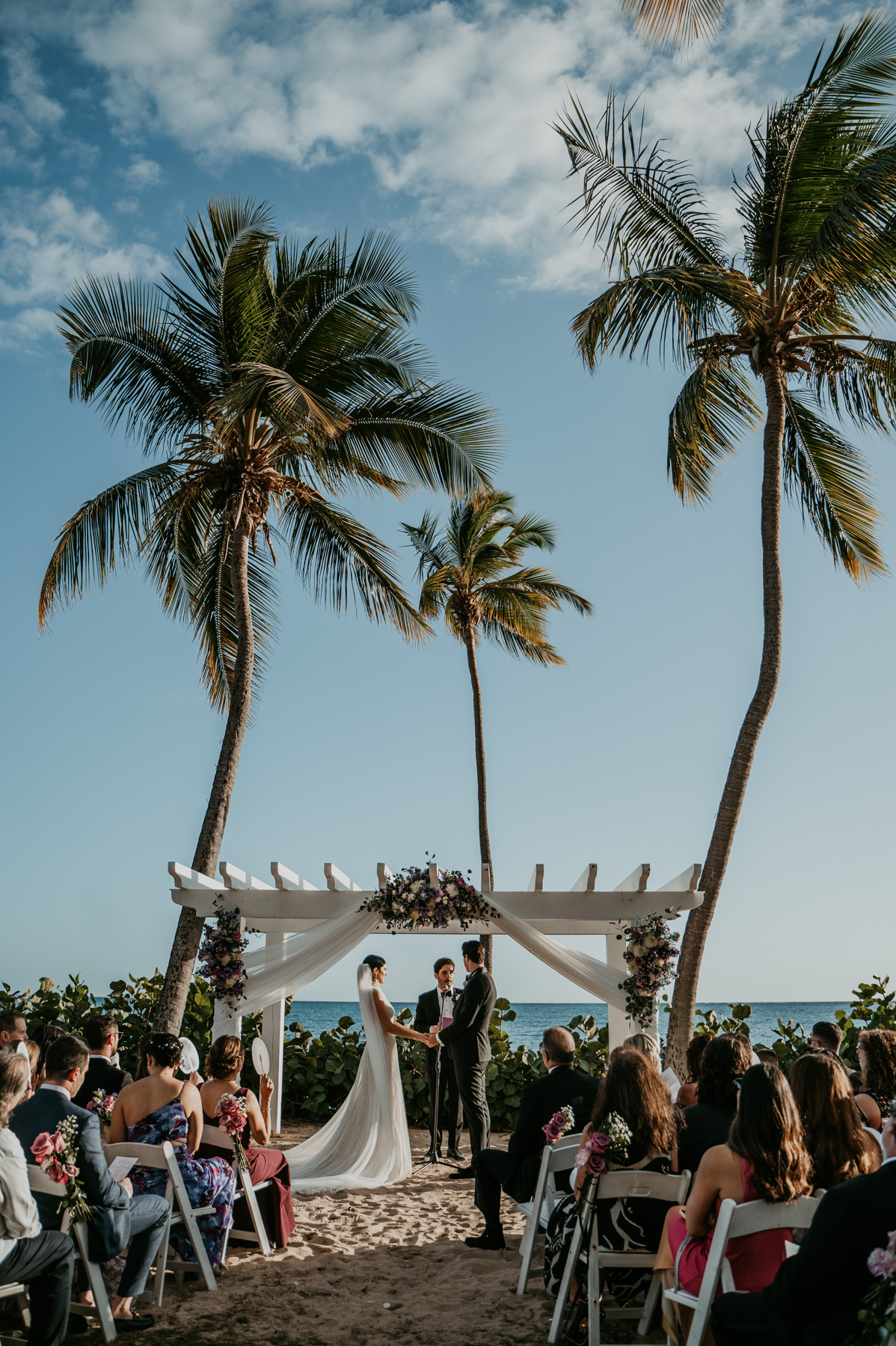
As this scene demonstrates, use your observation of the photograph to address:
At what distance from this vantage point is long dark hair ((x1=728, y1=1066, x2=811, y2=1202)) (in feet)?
11.7

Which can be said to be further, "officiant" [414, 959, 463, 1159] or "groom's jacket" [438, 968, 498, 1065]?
"officiant" [414, 959, 463, 1159]

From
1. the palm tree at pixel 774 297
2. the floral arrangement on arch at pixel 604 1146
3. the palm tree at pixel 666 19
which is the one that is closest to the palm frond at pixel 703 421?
the palm tree at pixel 774 297

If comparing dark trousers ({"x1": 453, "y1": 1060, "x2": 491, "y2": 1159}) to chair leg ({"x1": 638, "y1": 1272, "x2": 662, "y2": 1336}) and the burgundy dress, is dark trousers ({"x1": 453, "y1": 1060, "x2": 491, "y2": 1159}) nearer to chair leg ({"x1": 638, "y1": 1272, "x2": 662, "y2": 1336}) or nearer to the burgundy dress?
the burgundy dress

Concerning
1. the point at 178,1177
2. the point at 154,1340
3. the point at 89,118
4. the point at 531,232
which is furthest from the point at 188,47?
the point at 154,1340

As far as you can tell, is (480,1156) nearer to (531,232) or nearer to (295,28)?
(531,232)

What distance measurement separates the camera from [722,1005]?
7981 cm

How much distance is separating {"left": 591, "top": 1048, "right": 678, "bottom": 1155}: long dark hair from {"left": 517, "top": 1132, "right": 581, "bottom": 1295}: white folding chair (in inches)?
30.7

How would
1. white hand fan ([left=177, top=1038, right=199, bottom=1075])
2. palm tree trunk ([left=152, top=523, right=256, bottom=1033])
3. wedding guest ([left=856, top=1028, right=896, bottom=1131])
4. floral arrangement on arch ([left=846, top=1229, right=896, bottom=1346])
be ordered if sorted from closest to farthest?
floral arrangement on arch ([left=846, top=1229, right=896, bottom=1346]) → wedding guest ([left=856, top=1028, right=896, bottom=1131]) → white hand fan ([left=177, top=1038, right=199, bottom=1075]) → palm tree trunk ([left=152, top=523, right=256, bottom=1033])

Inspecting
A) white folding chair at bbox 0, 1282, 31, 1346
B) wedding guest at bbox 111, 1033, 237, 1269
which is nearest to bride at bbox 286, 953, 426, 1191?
wedding guest at bbox 111, 1033, 237, 1269

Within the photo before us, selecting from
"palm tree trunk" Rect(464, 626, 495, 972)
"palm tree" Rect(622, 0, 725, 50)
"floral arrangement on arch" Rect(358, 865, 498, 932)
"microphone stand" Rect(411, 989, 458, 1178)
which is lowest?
"microphone stand" Rect(411, 989, 458, 1178)

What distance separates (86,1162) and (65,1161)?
15cm

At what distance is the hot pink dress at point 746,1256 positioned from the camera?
12.3ft

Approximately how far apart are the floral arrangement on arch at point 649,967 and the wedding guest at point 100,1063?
4.86 metres

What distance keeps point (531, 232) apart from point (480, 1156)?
770cm
